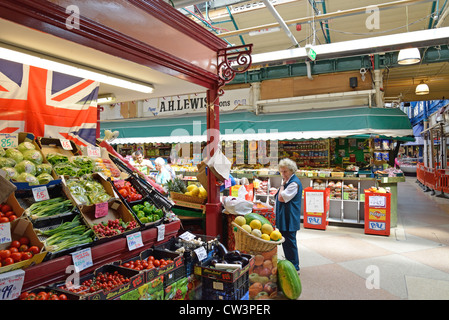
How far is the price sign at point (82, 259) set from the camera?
7.88ft

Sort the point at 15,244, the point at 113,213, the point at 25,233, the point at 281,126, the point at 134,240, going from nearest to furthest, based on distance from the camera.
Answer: the point at 15,244, the point at 25,233, the point at 134,240, the point at 113,213, the point at 281,126

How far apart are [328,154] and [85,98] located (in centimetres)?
870

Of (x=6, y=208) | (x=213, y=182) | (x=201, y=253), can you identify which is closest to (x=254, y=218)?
(x=213, y=182)

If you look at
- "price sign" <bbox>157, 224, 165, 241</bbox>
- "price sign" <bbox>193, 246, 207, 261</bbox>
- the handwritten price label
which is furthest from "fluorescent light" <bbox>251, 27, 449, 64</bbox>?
the handwritten price label

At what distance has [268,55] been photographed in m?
5.56

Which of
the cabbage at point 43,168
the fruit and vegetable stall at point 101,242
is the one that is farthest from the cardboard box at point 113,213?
the cabbage at point 43,168

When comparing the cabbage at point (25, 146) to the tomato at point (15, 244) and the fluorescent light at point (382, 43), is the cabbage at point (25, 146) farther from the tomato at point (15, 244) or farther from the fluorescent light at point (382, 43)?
the fluorescent light at point (382, 43)

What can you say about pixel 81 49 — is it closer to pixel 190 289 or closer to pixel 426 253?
pixel 190 289

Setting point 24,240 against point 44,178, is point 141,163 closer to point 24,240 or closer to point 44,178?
point 44,178

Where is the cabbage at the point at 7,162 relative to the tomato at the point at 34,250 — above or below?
above

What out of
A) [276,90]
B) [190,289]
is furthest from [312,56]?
[276,90]

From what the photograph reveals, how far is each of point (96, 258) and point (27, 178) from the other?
0.93 m

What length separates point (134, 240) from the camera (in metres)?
2.99
